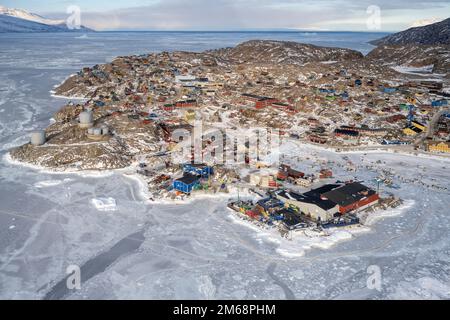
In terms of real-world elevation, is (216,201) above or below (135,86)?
below

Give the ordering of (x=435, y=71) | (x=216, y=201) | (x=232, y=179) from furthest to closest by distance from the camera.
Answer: (x=435, y=71) → (x=232, y=179) → (x=216, y=201)

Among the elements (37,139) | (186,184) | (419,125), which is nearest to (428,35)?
(419,125)

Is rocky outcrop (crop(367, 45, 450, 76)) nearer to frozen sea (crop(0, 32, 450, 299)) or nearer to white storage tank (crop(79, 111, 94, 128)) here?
frozen sea (crop(0, 32, 450, 299))

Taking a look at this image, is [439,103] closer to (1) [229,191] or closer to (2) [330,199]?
(2) [330,199]

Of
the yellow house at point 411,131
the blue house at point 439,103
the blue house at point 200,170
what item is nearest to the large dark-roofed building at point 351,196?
the blue house at point 200,170

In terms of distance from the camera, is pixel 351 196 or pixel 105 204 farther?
pixel 105 204

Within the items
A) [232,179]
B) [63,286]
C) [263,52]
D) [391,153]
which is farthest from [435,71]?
[63,286]
